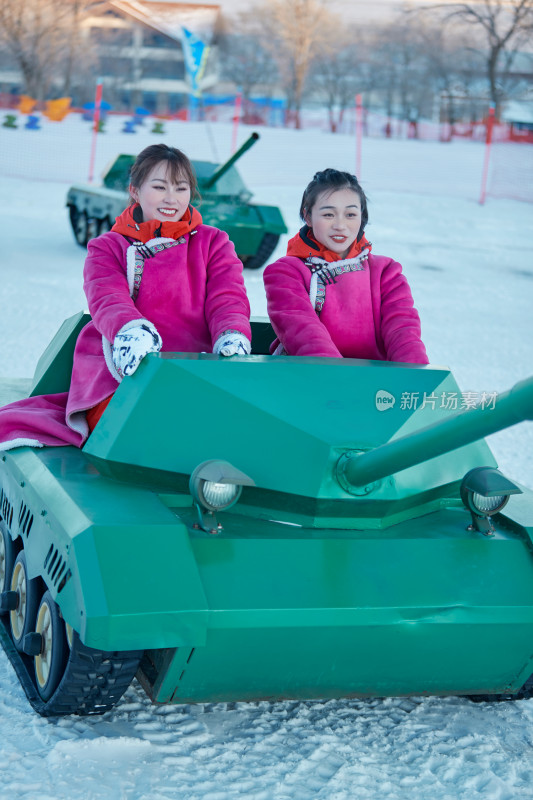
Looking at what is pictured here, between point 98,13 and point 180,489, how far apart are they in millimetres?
47581

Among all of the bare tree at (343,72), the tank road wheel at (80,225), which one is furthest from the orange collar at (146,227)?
the bare tree at (343,72)

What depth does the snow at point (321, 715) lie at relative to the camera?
9.10ft

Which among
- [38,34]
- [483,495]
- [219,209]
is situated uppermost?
[38,34]

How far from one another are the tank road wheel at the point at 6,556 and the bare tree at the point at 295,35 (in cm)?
4401

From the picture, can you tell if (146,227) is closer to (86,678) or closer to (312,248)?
(312,248)

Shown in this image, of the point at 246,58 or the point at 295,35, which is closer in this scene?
the point at 295,35

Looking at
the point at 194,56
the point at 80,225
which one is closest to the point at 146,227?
the point at 80,225

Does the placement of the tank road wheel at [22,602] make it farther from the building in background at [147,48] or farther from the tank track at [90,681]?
the building in background at [147,48]

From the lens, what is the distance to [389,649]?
113 inches

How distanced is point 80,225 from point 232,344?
9.87 m

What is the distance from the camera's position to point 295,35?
50250 mm

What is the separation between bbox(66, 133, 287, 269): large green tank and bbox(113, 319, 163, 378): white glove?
26.3 feet

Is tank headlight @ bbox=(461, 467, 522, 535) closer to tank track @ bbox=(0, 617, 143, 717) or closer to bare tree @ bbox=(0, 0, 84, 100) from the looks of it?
tank track @ bbox=(0, 617, 143, 717)

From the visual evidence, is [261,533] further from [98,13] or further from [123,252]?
[98,13]
